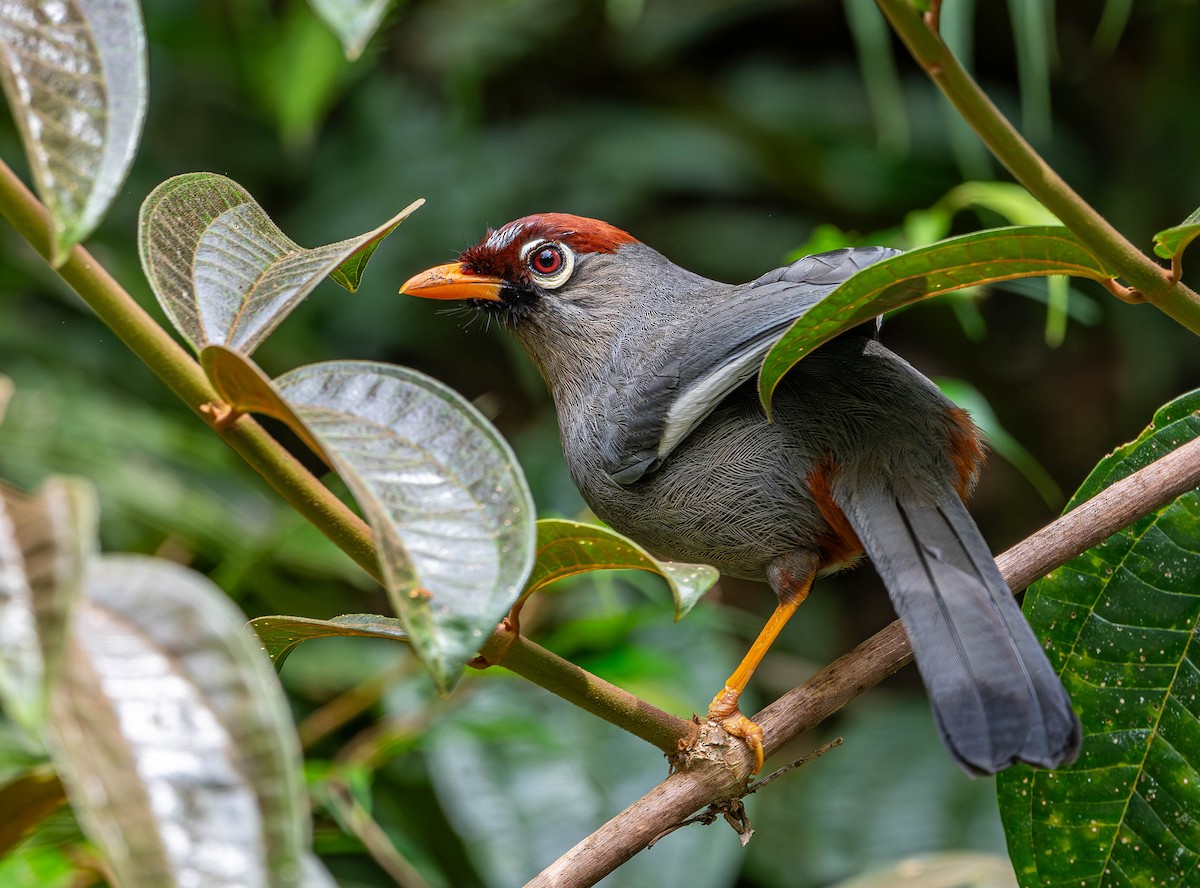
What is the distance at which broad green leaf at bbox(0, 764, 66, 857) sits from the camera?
134cm

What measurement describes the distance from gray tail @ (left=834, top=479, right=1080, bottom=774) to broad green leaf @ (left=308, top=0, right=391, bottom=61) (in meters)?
1.08

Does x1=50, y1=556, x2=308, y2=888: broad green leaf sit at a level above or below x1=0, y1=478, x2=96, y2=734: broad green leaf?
below

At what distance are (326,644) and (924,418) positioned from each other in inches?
95.0

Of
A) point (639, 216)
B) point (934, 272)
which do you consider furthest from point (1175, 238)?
point (639, 216)

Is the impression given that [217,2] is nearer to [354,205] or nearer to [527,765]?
[354,205]

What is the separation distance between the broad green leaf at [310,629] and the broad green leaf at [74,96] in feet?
2.03

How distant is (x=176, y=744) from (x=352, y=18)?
54cm

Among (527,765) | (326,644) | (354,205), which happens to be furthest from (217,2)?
(527,765)

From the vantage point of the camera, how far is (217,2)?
5211mm

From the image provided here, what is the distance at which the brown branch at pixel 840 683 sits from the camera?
1527 millimetres

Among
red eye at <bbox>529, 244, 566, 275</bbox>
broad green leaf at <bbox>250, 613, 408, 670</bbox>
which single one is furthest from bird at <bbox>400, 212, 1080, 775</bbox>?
broad green leaf at <bbox>250, 613, 408, 670</bbox>

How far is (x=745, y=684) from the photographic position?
2.24 metres

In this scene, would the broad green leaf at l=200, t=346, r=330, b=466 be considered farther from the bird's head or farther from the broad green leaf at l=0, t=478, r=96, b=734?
the bird's head

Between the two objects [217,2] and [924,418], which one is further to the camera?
[217,2]
